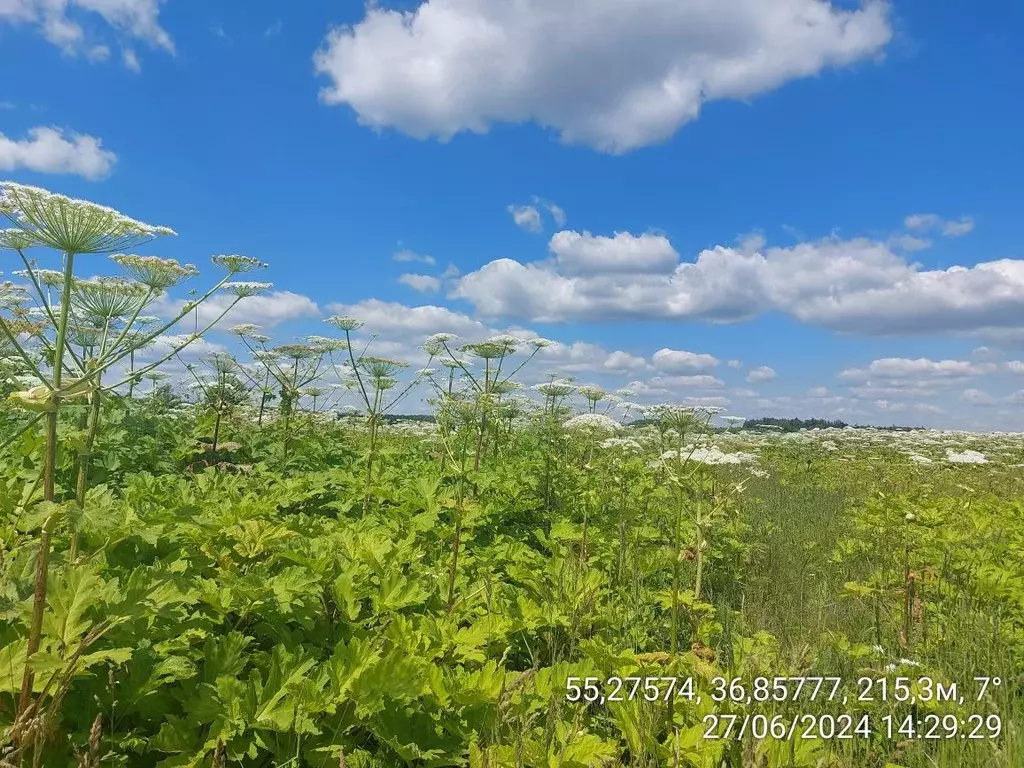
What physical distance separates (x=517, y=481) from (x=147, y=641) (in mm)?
5008

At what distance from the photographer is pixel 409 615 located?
149 inches

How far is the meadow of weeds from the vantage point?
2303 mm

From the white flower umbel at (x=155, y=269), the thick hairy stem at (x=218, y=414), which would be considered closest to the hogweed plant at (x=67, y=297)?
the white flower umbel at (x=155, y=269)

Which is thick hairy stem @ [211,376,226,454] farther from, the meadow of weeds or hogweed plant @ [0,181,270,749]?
hogweed plant @ [0,181,270,749]

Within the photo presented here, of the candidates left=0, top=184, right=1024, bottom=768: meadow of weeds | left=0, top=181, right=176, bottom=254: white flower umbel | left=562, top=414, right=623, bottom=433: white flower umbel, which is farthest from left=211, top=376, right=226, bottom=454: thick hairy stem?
left=0, top=181, right=176, bottom=254: white flower umbel

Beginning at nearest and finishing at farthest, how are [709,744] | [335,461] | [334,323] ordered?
[709,744], [334,323], [335,461]

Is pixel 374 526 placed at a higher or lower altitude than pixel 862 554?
higher

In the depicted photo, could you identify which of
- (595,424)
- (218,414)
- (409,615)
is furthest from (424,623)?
(218,414)

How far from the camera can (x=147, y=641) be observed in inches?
104

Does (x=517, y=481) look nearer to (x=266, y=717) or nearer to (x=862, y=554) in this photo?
(x=862, y=554)

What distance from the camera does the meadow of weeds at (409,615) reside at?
2.30m

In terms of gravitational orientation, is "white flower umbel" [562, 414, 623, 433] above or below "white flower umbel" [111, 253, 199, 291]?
below

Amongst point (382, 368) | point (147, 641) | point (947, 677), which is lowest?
point (947, 677)

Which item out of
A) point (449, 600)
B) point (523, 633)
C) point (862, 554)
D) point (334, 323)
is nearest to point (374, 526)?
point (449, 600)
